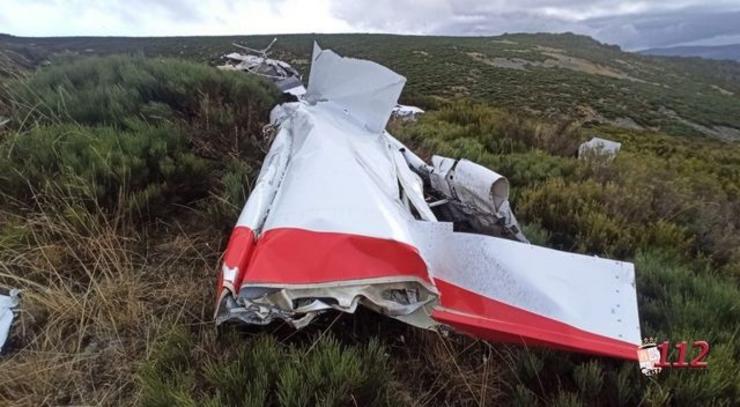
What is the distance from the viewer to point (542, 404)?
79.6 inches

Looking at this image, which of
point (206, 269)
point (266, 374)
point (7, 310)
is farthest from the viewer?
point (206, 269)

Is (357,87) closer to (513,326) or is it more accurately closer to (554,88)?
(513,326)

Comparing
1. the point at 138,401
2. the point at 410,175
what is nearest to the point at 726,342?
the point at 410,175

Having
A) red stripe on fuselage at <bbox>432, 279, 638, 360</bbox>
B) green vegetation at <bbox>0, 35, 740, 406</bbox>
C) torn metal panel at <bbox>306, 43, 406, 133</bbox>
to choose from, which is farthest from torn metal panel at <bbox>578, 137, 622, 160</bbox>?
red stripe on fuselage at <bbox>432, 279, 638, 360</bbox>

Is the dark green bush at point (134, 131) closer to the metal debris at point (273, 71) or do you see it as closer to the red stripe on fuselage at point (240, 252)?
the red stripe on fuselage at point (240, 252)

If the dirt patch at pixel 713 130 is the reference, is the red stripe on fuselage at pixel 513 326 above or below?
above

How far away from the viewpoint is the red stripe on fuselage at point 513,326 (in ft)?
6.47

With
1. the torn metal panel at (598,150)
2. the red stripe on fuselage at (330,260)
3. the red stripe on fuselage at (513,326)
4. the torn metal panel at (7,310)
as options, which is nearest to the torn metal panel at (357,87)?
the red stripe on fuselage at (330,260)

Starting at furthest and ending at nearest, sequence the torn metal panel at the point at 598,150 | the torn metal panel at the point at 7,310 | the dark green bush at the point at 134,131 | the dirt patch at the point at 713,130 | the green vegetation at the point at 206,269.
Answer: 1. the dirt patch at the point at 713,130
2. the torn metal panel at the point at 598,150
3. the dark green bush at the point at 134,131
4. the torn metal panel at the point at 7,310
5. the green vegetation at the point at 206,269

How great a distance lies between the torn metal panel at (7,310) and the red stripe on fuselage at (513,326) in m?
2.20

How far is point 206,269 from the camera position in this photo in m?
2.92

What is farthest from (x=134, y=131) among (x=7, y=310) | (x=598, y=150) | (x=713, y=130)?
(x=713, y=130)

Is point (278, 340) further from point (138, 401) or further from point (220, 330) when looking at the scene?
point (138, 401)

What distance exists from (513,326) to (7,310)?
2639mm
